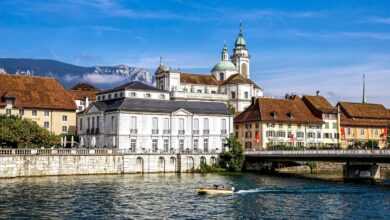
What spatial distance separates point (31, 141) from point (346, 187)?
45396 mm

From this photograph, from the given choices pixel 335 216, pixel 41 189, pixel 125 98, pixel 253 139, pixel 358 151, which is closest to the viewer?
pixel 335 216

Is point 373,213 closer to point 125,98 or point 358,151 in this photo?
point 358,151

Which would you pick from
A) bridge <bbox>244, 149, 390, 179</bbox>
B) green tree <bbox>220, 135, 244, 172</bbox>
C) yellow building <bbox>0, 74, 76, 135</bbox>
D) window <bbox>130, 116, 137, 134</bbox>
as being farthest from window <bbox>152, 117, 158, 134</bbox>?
yellow building <bbox>0, 74, 76, 135</bbox>

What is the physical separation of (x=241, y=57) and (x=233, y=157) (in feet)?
223

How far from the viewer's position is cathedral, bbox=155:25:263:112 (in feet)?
441

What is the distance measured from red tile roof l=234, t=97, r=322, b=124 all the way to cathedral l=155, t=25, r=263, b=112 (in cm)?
940

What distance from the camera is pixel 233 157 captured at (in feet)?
335

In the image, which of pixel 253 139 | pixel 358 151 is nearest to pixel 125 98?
pixel 253 139

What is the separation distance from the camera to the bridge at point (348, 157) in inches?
3031

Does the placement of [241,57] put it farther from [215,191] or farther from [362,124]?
[215,191]

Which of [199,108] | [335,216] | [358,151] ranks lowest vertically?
[335,216]

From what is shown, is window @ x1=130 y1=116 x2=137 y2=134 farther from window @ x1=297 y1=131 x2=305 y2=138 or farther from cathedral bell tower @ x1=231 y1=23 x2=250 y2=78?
cathedral bell tower @ x1=231 y1=23 x2=250 y2=78

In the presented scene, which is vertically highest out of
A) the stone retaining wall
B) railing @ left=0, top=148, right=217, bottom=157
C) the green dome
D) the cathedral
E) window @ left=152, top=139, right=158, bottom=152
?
the green dome

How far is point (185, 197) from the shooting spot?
61.9m
